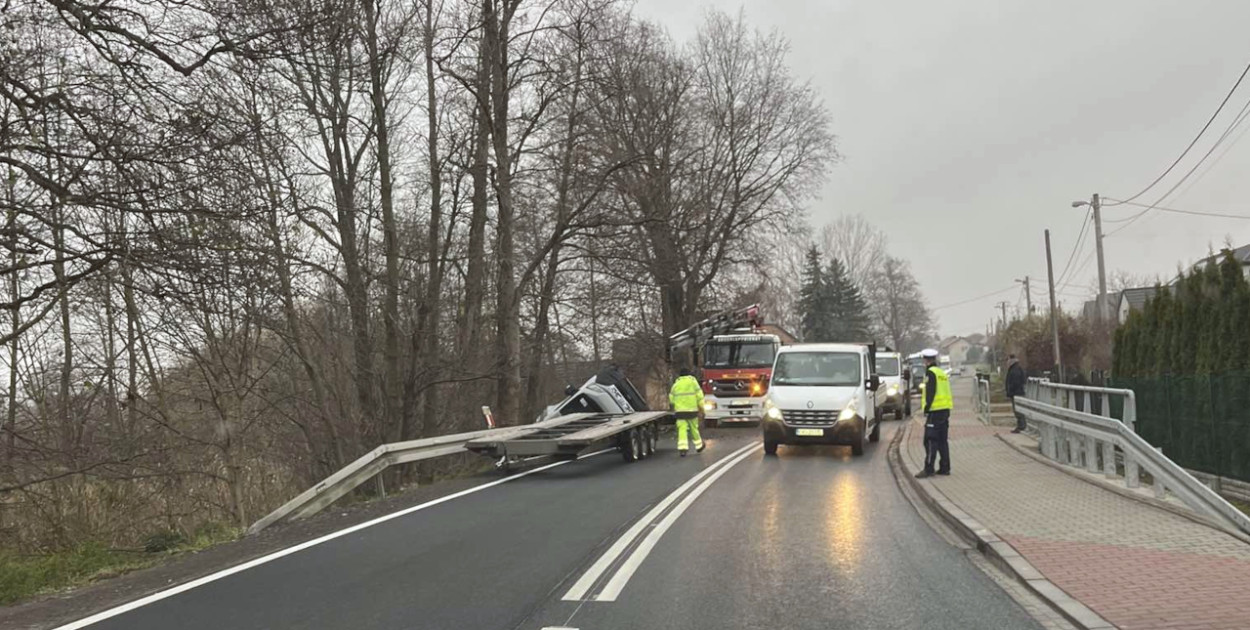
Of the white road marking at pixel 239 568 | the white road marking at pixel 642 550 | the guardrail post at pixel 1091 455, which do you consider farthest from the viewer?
the guardrail post at pixel 1091 455

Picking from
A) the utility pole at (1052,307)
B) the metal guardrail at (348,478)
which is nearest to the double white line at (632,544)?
the metal guardrail at (348,478)

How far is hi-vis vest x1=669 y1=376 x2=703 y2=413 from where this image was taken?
1770 centimetres

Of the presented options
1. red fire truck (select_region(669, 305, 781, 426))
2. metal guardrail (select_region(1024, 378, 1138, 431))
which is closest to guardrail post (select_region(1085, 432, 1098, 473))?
metal guardrail (select_region(1024, 378, 1138, 431))

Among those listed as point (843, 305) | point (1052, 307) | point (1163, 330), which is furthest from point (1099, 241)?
point (843, 305)

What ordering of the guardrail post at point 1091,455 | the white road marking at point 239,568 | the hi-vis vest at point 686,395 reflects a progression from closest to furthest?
1. the white road marking at point 239,568
2. the guardrail post at point 1091,455
3. the hi-vis vest at point 686,395

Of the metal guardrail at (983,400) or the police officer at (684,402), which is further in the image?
the metal guardrail at (983,400)

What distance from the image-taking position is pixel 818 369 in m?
17.6

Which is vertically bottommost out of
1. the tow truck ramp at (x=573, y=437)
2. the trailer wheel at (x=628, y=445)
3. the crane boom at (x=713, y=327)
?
the trailer wheel at (x=628, y=445)

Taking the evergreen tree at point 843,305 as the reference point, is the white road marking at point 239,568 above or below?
below

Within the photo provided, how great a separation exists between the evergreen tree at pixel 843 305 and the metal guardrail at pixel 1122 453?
64.0 meters

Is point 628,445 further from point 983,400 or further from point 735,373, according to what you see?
point 983,400

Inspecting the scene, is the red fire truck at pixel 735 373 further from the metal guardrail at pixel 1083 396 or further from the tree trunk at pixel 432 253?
the tree trunk at pixel 432 253

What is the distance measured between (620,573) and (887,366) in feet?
85.0

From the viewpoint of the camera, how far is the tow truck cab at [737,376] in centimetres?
2625
